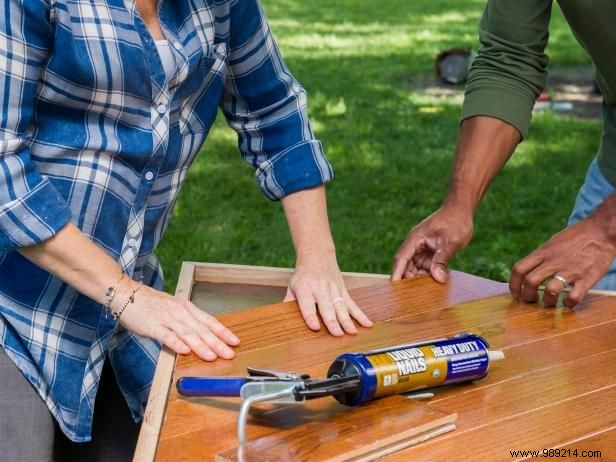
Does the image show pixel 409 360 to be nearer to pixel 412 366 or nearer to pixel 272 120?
pixel 412 366

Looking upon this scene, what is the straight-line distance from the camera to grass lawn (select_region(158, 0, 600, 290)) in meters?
5.97

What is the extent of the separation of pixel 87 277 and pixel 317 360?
0.47m

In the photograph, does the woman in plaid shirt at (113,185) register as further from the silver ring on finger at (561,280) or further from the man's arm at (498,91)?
the man's arm at (498,91)

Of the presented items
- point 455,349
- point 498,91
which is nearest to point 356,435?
point 455,349

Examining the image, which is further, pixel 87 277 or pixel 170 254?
pixel 170 254

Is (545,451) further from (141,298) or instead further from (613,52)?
(613,52)

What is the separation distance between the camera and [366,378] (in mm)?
1729

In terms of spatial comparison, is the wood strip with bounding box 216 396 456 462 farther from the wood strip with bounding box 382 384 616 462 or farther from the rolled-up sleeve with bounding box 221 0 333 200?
the rolled-up sleeve with bounding box 221 0 333 200

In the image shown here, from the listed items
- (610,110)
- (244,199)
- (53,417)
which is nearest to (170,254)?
(244,199)

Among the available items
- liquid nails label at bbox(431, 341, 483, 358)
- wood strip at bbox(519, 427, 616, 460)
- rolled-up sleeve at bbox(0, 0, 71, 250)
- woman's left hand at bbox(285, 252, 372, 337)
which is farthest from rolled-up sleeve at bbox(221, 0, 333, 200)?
wood strip at bbox(519, 427, 616, 460)

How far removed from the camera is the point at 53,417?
228 cm

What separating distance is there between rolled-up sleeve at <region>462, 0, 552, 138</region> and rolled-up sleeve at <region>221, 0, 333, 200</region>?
32.1 inches

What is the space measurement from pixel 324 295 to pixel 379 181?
15.9ft

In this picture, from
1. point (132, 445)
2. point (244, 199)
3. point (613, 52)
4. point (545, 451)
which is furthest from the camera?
point (244, 199)
